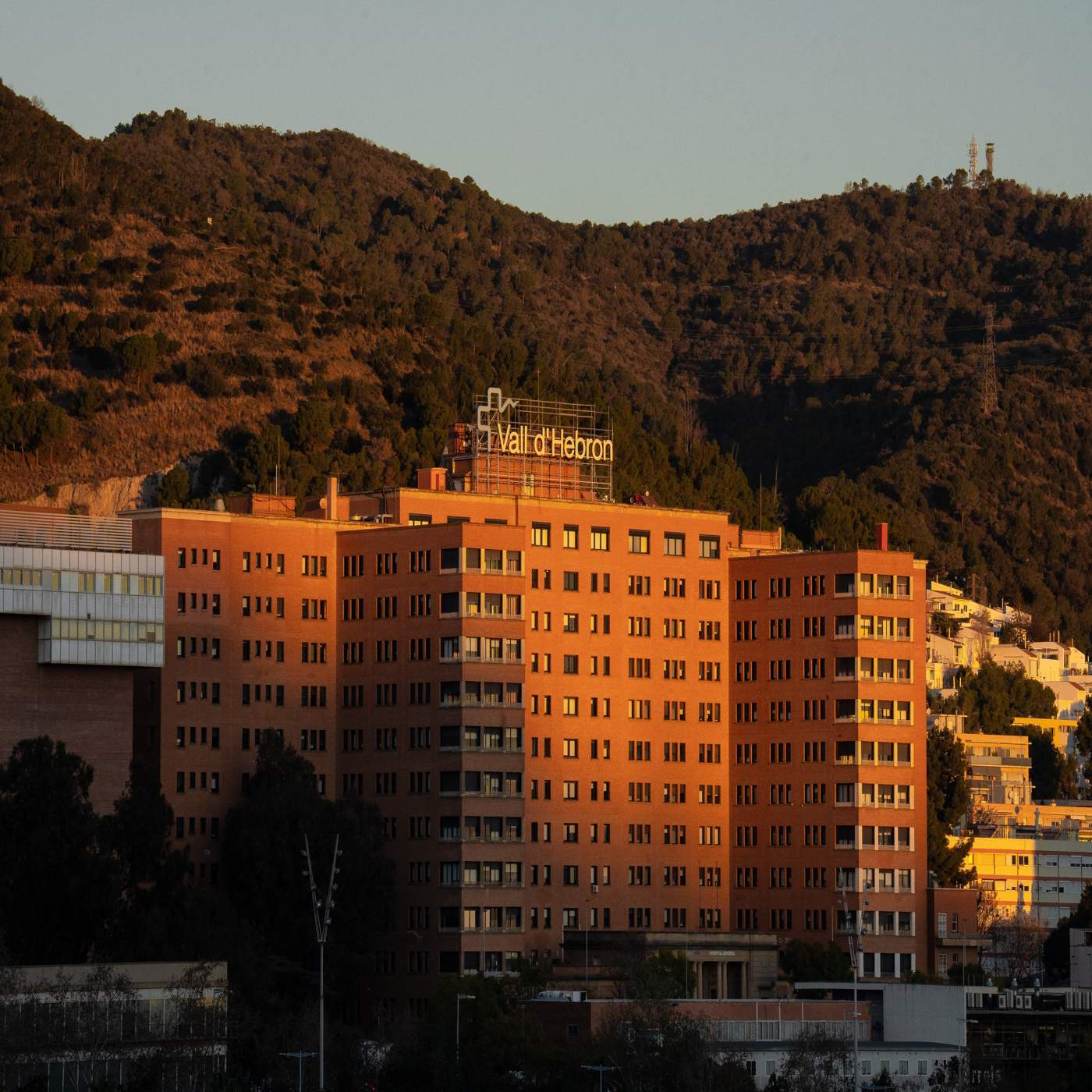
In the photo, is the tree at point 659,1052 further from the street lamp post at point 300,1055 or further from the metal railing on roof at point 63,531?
the metal railing on roof at point 63,531

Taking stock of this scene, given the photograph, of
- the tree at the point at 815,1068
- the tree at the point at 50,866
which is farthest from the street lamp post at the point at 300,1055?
the tree at the point at 815,1068

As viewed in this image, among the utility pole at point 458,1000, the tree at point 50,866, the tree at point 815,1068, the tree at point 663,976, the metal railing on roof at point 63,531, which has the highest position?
the metal railing on roof at point 63,531

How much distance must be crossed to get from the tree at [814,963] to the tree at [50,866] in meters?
46.6

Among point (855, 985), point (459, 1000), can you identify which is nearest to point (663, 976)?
point (459, 1000)

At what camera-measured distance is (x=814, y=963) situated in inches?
7456

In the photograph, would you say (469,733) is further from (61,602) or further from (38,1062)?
(38,1062)

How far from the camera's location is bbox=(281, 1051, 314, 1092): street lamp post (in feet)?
457

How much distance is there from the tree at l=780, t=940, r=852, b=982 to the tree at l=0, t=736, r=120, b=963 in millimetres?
46613

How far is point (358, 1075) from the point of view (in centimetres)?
14788

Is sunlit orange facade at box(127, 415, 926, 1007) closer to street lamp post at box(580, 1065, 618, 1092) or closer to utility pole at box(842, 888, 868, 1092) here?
utility pole at box(842, 888, 868, 1092)

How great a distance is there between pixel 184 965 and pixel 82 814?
18024 millimetres

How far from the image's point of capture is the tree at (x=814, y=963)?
188 meters

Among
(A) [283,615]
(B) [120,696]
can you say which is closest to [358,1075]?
(B) [120,696]

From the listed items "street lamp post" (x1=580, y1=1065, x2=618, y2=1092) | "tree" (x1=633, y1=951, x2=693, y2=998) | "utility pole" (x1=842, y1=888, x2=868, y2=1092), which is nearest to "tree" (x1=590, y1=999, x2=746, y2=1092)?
"street lamp post" (x1=580, y1=1065, x2=618, y2=1092)
